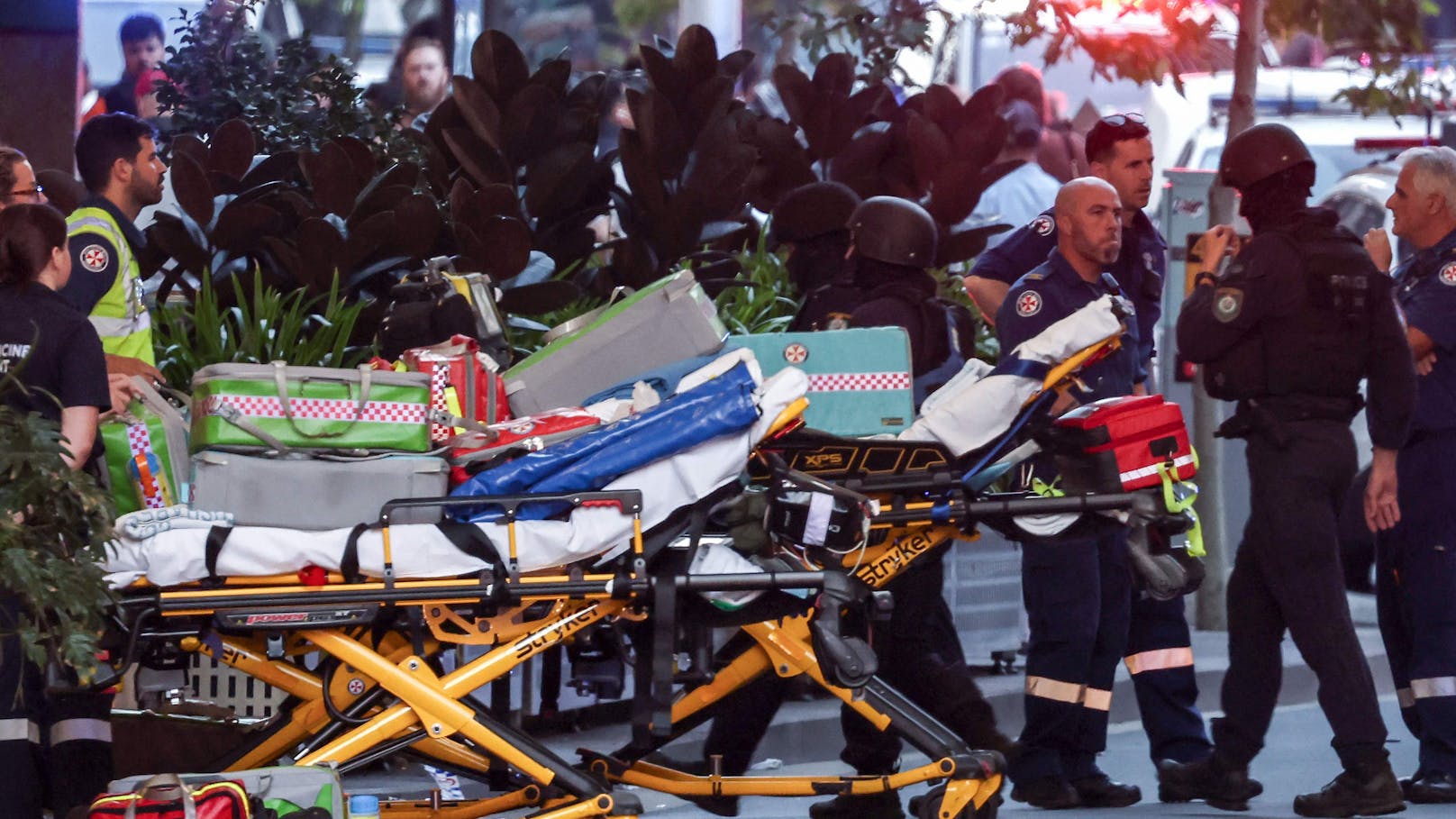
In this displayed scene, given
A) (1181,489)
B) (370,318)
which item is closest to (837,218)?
(370,318)

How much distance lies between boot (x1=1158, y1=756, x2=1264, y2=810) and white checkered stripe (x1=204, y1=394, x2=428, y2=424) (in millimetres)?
2871

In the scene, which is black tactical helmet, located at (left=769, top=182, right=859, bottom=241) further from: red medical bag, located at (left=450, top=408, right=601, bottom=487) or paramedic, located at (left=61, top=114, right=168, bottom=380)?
red medical bag, located at (left=450, top=408, right=601, bottom=487)

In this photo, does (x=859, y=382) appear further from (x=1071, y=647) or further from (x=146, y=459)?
(x=146, y=459)

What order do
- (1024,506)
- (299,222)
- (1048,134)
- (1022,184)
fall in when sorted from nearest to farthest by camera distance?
1. (1024,506)
2. (299,222)
3. (1022,184)
4. (1048,134)

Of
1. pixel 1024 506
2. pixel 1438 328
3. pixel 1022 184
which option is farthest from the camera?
pixel 1022 184

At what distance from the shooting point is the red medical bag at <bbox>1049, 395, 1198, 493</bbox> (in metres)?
6.42

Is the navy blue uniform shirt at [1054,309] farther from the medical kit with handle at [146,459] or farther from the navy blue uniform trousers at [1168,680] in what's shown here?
the medical kit with handle at [146,459]

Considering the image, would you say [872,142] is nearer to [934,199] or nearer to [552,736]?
[934,199]

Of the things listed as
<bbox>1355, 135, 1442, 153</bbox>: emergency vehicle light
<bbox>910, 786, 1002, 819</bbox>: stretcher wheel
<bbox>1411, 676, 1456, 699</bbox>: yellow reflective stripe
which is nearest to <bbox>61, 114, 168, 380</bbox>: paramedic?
<bbox>910, 786, 1002, 819</bbox>: stretcher wheel

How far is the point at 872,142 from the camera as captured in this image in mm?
10664

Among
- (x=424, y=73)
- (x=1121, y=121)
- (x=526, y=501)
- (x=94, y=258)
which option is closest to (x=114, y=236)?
(x=94, y=258)

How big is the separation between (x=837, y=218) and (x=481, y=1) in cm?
462

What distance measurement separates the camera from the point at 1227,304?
7281 millimetres

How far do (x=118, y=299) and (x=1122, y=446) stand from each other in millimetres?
2964
